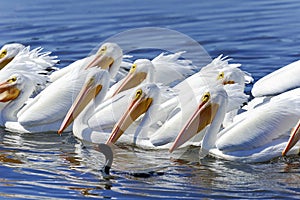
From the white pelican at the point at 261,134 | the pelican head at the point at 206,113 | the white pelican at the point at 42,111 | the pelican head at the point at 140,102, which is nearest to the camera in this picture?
the white pelican at the point at 261,134

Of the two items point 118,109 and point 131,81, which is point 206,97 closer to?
point 118,109

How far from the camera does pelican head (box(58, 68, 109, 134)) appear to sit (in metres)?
8.45

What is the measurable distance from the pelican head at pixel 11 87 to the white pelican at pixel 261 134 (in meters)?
2.15

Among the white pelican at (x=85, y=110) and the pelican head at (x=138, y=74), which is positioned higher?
the pelican head at (x=138, y=74)

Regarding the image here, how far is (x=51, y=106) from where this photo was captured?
28.3 ft

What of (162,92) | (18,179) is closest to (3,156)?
(18,179)

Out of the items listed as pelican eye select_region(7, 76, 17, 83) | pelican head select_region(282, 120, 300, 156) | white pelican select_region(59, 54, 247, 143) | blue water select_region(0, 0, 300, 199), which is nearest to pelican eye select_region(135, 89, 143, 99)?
white pelican select_region(59, 54, 247, 143)

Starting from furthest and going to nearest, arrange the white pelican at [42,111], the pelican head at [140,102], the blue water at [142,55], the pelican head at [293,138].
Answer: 1. the white pelican at [42,111]
2. the pelican head at [140,102]
3. the pelican head at [293,138]
4. the blue water at [142,55]

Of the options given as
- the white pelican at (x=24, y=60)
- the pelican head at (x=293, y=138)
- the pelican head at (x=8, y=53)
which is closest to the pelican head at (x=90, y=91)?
the white pelican at (x=24, y=60)

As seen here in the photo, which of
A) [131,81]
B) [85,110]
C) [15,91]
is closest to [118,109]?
[85,110]

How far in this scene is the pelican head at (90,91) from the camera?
8453mm

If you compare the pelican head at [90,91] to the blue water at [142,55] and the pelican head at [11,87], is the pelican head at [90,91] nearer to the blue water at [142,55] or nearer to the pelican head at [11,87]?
the blue water at [142,55]

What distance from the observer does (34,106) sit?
8.73 m

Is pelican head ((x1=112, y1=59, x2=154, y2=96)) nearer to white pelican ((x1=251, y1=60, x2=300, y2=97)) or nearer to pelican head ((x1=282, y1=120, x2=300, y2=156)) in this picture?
white pelican ((x1=251, y1=60, x2=300, y2=97))
